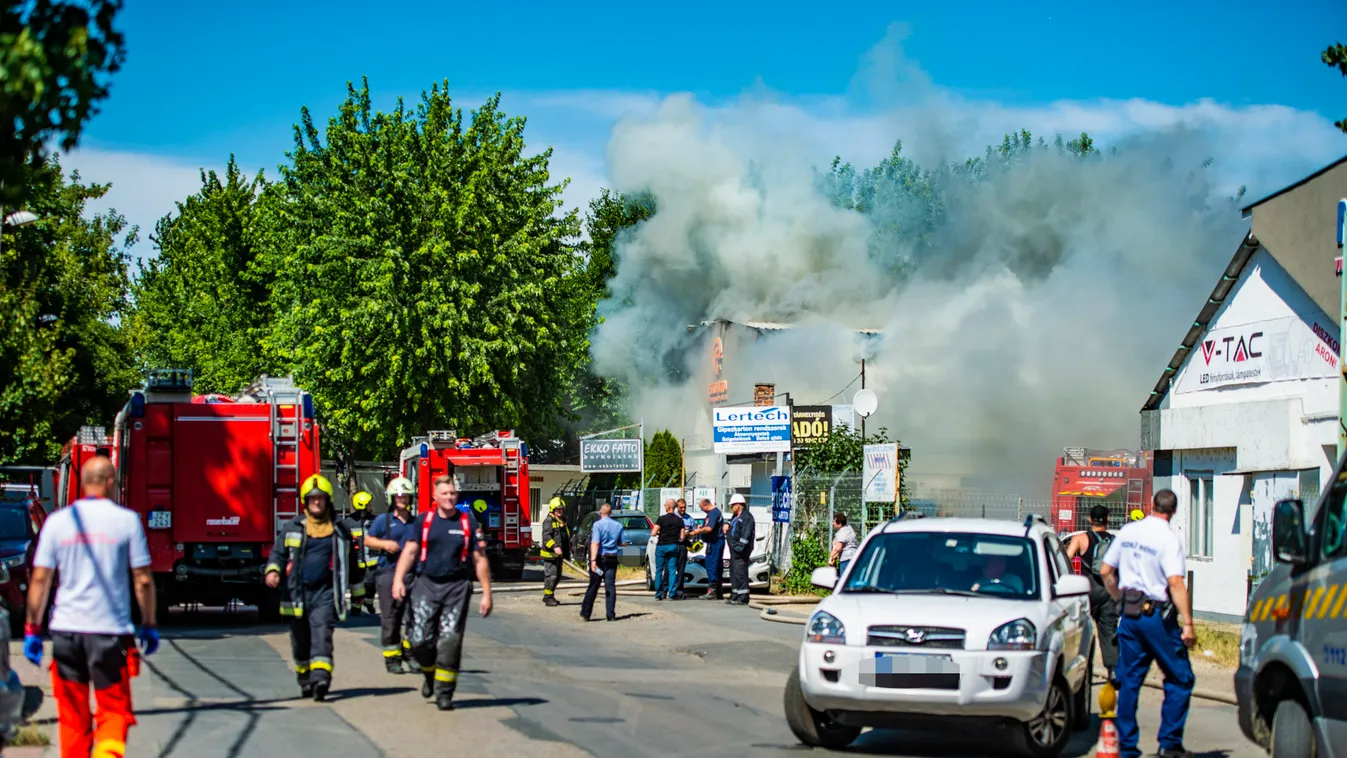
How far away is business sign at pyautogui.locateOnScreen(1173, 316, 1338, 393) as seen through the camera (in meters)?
18.6

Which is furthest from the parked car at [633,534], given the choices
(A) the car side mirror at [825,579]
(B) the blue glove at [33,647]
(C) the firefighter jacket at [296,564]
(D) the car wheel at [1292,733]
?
(D) the car wheel at [1292,733]

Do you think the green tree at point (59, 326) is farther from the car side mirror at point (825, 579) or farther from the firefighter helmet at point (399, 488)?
the car side mirror at point (825, 579)

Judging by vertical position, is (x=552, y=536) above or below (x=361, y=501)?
below

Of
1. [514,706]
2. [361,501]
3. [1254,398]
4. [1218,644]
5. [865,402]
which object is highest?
[865,402]

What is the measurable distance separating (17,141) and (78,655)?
9.02ft

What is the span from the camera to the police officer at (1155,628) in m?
8.99

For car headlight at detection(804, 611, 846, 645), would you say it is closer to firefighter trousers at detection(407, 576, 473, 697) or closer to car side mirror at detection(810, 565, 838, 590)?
car side mirror at detection(810, 565, 838, 590)

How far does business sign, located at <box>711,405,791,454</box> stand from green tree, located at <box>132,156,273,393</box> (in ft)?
56.9

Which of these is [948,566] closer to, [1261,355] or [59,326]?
[1261,355]

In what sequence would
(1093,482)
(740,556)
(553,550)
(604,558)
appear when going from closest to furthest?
(604,558) < (553,550) < (740,556) < (1093,482)

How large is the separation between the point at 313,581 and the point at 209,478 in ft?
24.7

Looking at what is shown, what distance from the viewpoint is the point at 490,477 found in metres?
30.9

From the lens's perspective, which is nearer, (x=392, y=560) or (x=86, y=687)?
(x=86, y=687)

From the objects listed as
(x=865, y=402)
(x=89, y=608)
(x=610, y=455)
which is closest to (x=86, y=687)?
(x=89, y=608)
